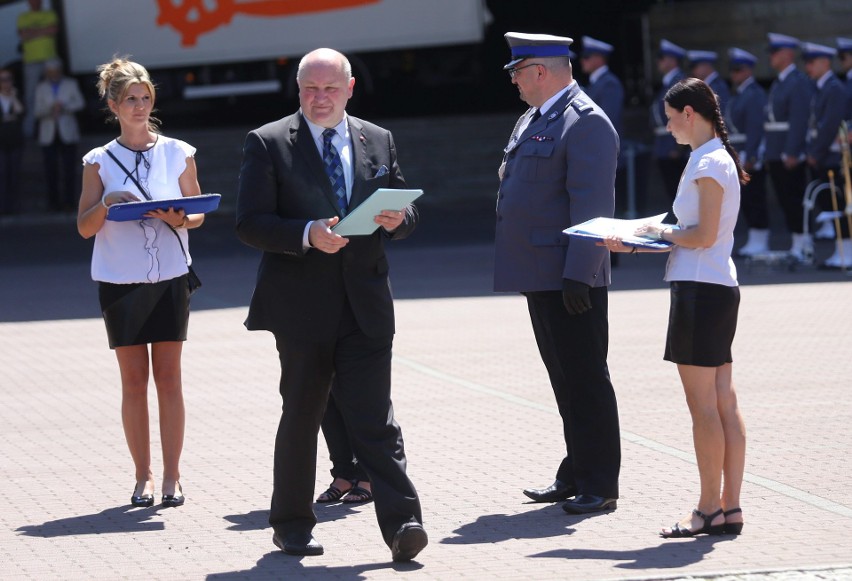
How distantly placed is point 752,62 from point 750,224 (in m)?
1.67

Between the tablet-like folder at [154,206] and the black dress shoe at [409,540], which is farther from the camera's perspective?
the tablet-like folder at [154,206]

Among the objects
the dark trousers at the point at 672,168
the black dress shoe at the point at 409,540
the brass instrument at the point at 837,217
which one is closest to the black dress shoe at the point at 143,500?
the black dress shoe at the point at 409,540

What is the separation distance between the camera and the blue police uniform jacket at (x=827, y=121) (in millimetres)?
14547

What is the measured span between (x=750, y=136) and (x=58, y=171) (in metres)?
9.67

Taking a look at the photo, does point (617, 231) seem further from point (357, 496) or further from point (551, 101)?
point (357, 496)

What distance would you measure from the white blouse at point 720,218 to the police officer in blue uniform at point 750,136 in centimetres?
961

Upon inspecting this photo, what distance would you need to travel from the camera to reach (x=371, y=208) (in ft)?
17.4

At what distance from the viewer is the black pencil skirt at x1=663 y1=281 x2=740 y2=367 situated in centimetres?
579

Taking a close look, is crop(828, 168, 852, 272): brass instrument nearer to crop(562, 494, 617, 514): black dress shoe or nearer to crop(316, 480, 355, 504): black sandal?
crop(562, 494, 617, 514): black dress shoe

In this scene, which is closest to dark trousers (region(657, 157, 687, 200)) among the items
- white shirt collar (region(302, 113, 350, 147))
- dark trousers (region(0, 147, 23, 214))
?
dark trousers (region(0, 147, 23, 214))

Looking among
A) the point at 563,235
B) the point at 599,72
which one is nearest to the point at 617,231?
the point at 563,235

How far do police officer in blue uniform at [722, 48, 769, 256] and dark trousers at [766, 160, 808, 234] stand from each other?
17 cm

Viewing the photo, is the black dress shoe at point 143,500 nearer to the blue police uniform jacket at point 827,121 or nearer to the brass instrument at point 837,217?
the brass instrument at point 837,217

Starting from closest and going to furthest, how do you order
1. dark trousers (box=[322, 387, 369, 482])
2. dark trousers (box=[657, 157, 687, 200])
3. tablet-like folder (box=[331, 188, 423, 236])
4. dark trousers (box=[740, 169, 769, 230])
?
tablet-like folder (box=[331, 188, 423, 236])
dark trousers (box=[322, 387, 369, 482])
dark trousers (box=[740, 169, 769, 230])
dark trousers (box=[657, 157, 687, 200])
